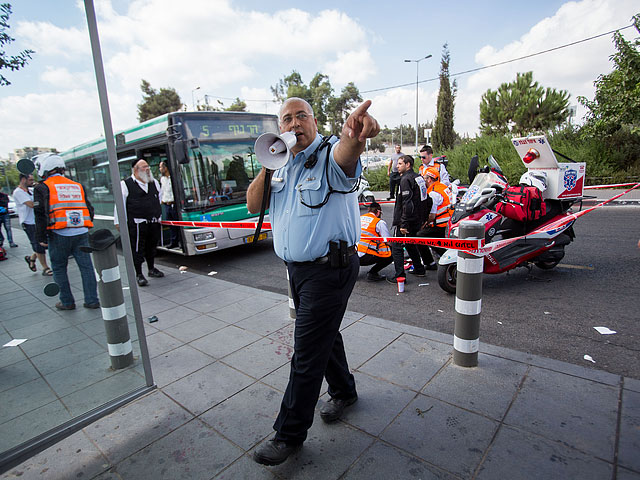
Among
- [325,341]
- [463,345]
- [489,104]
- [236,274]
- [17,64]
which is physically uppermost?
[489,104]

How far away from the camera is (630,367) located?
119 inches

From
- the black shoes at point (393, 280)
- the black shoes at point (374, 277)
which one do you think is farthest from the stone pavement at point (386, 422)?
the black shoes at point (374, 277)

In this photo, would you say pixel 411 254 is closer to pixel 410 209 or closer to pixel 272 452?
pixel 410 209

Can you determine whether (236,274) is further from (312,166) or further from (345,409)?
(312,166)

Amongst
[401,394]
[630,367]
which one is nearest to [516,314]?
[630,367]

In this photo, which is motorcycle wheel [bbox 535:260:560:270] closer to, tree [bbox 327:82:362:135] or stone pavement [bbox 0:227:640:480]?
stone pavement [bbox 0:227:640:480]

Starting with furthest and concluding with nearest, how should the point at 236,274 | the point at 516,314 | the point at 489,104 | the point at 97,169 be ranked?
the point at 489,104
the point at 236,274
the point at 516,314
the point at 97,169

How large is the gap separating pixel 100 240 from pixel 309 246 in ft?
5.63

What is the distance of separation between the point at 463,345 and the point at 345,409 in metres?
1.07

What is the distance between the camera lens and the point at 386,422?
7.84 feet

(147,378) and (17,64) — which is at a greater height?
(17,64)

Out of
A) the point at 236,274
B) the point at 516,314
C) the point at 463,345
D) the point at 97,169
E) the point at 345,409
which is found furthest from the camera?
the point at 236,274

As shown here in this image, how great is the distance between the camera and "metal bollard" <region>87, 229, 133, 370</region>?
2.76m

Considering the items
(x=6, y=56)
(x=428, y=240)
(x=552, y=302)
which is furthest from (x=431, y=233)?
(x=6, y=56)
